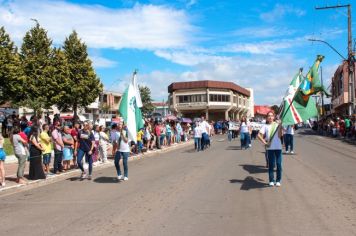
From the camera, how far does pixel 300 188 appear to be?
9953 millimetres

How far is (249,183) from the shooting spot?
10867 mm

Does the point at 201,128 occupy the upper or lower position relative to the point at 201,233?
upper

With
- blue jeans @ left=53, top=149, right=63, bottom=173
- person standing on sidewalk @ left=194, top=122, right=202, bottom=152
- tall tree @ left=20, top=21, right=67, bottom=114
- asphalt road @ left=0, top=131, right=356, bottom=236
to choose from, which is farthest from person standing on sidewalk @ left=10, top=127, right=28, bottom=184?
tall tree @ left=20, top=21, right=67, bottom=114

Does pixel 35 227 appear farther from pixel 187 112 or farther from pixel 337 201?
pixel 187 112

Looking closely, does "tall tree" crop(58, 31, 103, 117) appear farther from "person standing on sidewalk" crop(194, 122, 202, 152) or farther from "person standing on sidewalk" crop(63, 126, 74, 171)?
"person standing on sidewalk" crop(63, 126, 74, 171)

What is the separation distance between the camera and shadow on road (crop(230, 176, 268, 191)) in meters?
10.3

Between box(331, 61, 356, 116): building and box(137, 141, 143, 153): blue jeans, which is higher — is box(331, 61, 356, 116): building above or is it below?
above

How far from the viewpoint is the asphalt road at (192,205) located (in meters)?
6.67

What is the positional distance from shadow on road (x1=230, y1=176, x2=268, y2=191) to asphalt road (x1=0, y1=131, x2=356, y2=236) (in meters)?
0.02

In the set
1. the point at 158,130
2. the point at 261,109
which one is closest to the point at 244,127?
the point at 158,130

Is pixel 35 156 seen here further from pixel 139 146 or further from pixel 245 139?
pixel 245 139

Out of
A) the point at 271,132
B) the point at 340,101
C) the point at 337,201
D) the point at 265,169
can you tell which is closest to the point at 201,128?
the point at 265,169

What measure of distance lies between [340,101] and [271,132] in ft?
173

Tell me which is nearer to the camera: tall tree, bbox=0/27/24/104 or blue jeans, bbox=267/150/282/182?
blue jeans, bbox=267/150/282/182
